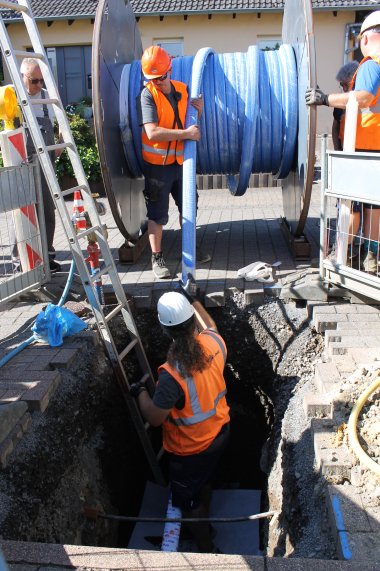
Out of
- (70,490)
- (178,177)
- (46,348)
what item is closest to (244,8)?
(178,177)

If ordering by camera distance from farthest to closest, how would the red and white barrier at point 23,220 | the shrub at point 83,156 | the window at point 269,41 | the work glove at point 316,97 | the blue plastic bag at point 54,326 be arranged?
the window at point 269,41 → the shrub at point 83,156 → the work glove at point 316,97 → the red and white barrier at point 23,220 → the blue plastic bag at point 54,326

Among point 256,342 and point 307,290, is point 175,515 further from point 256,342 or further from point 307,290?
point 307,290

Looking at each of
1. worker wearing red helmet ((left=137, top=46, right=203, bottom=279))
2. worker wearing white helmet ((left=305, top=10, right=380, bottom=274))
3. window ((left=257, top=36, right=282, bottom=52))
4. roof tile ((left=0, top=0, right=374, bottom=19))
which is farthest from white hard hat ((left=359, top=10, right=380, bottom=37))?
window ((left=257, top=36, right=282, bottom=52))

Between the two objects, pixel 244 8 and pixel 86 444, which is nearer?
pixel 86 444

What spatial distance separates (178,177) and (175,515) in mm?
3300

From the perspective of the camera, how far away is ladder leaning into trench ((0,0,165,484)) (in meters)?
3.94

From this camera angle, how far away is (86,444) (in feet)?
13.4

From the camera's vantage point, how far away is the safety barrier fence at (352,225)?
444 cm

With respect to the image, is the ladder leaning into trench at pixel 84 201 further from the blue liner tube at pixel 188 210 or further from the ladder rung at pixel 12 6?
the blue liner tube at pixel 188 210

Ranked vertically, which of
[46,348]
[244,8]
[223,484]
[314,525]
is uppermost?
[244,8]

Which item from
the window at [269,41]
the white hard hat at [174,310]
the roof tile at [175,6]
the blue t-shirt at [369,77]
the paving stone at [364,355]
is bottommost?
the paving stone at [364,355]

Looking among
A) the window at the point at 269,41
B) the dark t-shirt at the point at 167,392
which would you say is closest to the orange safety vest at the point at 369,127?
the dark t-shirt at the point at 167,392

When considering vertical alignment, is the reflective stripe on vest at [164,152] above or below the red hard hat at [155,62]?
below

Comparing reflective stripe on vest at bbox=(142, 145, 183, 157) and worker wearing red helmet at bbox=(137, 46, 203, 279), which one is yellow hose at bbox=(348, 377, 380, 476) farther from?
reflective stripe on vest at bbox=(142, 145, 183, 157)
